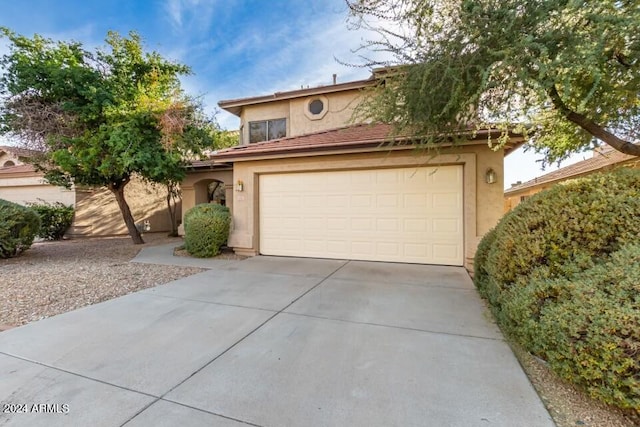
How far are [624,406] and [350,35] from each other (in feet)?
19.4

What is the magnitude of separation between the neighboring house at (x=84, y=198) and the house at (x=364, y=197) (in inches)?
315

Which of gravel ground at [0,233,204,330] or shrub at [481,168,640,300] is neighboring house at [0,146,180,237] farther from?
shrub at [481,168,640,300]

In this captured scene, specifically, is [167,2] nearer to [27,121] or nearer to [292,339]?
[27,121]

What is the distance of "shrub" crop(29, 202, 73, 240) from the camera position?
1268 centimetres

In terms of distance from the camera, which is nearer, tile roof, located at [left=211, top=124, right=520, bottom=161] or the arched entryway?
tile roof, located at [left=211, top=124, right=520, bottom=161]

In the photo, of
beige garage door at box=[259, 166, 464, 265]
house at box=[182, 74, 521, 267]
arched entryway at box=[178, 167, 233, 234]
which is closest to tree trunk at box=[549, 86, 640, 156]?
house at box=[182, 74, 521, 267]

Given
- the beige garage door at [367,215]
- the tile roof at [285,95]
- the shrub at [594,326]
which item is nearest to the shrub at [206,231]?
the beige garage door at [367,215]

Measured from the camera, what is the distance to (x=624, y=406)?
2070 millimetres

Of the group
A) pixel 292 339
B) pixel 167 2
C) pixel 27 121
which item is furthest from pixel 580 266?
pixel 27 121

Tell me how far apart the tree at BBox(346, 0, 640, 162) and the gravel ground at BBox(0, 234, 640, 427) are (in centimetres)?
324

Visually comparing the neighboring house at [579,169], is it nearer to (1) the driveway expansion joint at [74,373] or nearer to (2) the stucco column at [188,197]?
(1) the driveway expansion joint at [74,373]

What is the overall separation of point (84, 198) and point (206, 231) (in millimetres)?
9665

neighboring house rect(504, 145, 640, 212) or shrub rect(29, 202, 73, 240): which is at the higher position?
neighboring house rect(504, 145, 640, 212)

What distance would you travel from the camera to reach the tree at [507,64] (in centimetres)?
367
